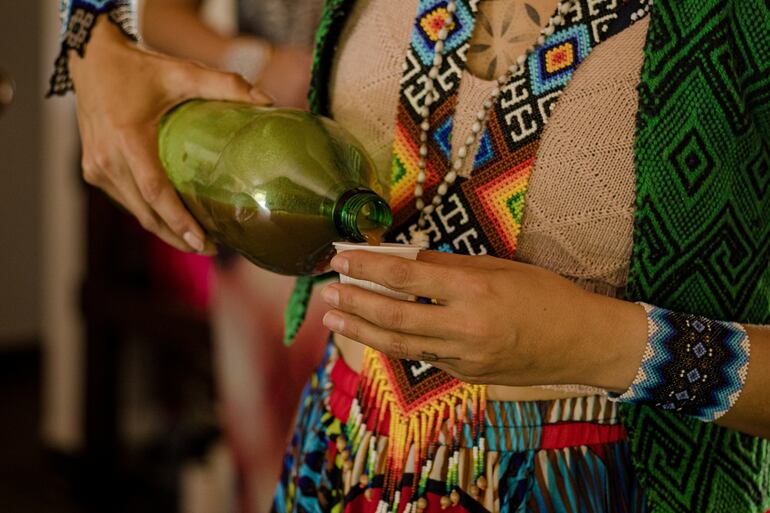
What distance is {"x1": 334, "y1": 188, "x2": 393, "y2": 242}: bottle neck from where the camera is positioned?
0.55 meters

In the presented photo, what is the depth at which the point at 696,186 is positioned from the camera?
60cm

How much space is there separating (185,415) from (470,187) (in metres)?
2.16

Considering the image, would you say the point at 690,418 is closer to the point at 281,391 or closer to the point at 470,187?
the point at 470,187

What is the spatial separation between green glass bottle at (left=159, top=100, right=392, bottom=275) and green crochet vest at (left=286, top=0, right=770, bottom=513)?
0.73 ft

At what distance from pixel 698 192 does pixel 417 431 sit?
0.30m

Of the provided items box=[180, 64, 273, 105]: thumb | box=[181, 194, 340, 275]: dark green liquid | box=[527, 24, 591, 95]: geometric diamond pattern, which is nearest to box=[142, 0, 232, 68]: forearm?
box=[180, 64, 273, 105]: thumb

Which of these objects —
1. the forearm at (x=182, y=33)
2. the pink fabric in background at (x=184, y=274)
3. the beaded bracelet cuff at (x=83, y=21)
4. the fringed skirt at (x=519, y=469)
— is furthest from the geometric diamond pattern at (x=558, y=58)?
the pink fabric in background at (x=184, y=274)

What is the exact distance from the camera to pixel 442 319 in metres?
0.49

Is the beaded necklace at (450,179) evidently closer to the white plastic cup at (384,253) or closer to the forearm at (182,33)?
the white plastic cup at (384,253)

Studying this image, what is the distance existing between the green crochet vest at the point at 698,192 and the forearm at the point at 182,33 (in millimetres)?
838

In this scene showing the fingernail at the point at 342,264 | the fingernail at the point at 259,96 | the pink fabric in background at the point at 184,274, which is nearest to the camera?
the fingernail at the point at 342,264

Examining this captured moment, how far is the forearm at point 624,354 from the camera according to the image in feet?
1.75

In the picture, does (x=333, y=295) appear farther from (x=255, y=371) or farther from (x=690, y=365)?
(x=255, y=371)

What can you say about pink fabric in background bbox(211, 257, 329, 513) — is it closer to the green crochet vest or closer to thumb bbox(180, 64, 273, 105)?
thumb bbox(180, 64, 273, 105)
